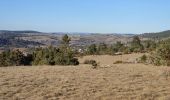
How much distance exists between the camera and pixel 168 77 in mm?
29250

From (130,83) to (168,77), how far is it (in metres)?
5.17

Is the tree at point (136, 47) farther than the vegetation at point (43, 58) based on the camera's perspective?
Yes

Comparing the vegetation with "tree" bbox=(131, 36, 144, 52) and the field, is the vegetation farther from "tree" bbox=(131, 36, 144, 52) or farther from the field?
"tree" bbox=(131, 36, 144, 52)

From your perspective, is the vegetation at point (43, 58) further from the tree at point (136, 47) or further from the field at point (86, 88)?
the tree at point (136, 47)

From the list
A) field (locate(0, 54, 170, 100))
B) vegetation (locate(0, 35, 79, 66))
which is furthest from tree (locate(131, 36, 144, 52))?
field (locate(0, 54, 170, 100))

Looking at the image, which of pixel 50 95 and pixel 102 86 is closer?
pixel 50 95

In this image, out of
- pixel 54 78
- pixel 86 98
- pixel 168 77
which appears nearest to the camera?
pixel 86 98

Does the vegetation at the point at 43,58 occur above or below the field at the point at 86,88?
below

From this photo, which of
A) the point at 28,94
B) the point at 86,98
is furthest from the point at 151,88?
the point at 28,94

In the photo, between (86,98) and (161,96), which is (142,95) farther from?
(86,98)

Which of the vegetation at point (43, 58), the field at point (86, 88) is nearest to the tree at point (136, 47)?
the vegetation at point (43, 58)

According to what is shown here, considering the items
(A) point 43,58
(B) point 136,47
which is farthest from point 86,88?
(B) point 136,47

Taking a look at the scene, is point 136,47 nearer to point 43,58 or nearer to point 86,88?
point 43,58

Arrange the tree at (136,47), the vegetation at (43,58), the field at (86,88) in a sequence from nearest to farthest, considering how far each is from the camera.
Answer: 1. the field at (86,88)
2. the vegetation at (43,58)
3. the tree at (136,47)
